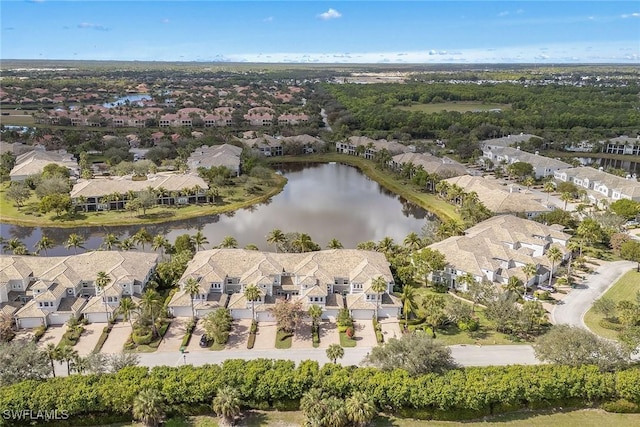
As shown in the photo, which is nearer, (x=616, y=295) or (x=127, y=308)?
(x=127, y=308)

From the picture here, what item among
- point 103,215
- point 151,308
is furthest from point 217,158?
point 151,308

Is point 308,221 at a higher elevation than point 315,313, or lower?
lower

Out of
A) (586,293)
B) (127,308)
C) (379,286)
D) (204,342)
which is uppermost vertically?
(379,286)

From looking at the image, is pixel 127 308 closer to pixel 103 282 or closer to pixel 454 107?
pixel 103 282

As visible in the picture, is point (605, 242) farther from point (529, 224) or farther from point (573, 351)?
point (573, 351)

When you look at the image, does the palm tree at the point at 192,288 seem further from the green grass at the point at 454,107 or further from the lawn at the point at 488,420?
the green grass at the point at 454,107

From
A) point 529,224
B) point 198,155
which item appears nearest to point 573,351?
point 529,224

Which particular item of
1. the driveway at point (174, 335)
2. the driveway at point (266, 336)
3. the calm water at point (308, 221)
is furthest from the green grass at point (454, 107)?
the driveway at point (174, 335)
